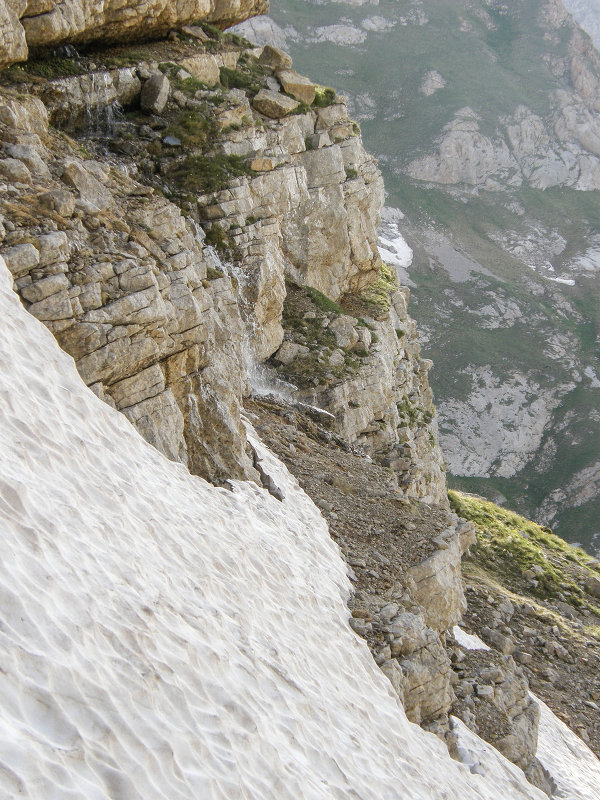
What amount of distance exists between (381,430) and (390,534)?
8.89m

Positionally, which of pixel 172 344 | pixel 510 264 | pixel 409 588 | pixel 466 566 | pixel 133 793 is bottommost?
pixel 466 566

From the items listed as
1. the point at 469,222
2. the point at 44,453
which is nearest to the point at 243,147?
the point at 44,453

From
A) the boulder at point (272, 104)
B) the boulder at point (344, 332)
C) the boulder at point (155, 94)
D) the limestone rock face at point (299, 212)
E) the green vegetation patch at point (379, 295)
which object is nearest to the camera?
the boulder at point (155, 94)

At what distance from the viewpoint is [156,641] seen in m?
7.28

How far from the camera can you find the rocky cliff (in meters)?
12.2

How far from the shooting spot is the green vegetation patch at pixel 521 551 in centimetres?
2861

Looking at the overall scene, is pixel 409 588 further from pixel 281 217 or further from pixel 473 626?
pixel 281 217

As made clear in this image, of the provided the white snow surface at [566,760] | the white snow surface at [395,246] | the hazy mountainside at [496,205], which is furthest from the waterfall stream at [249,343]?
the white snow surface at [395,246]

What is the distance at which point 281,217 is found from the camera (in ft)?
77.5

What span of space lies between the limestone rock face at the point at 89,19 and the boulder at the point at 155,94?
1.67 metres

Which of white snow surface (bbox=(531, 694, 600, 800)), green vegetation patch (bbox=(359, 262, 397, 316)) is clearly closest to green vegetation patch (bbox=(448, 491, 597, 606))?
white snow surface (bbox=(531, 694, 600, 800))

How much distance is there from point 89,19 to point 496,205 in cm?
8785

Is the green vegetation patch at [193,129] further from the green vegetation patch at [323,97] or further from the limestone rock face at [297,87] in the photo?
the green vegetation patch at [323,97]

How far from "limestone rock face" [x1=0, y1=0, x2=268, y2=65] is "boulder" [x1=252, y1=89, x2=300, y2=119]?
331cm
